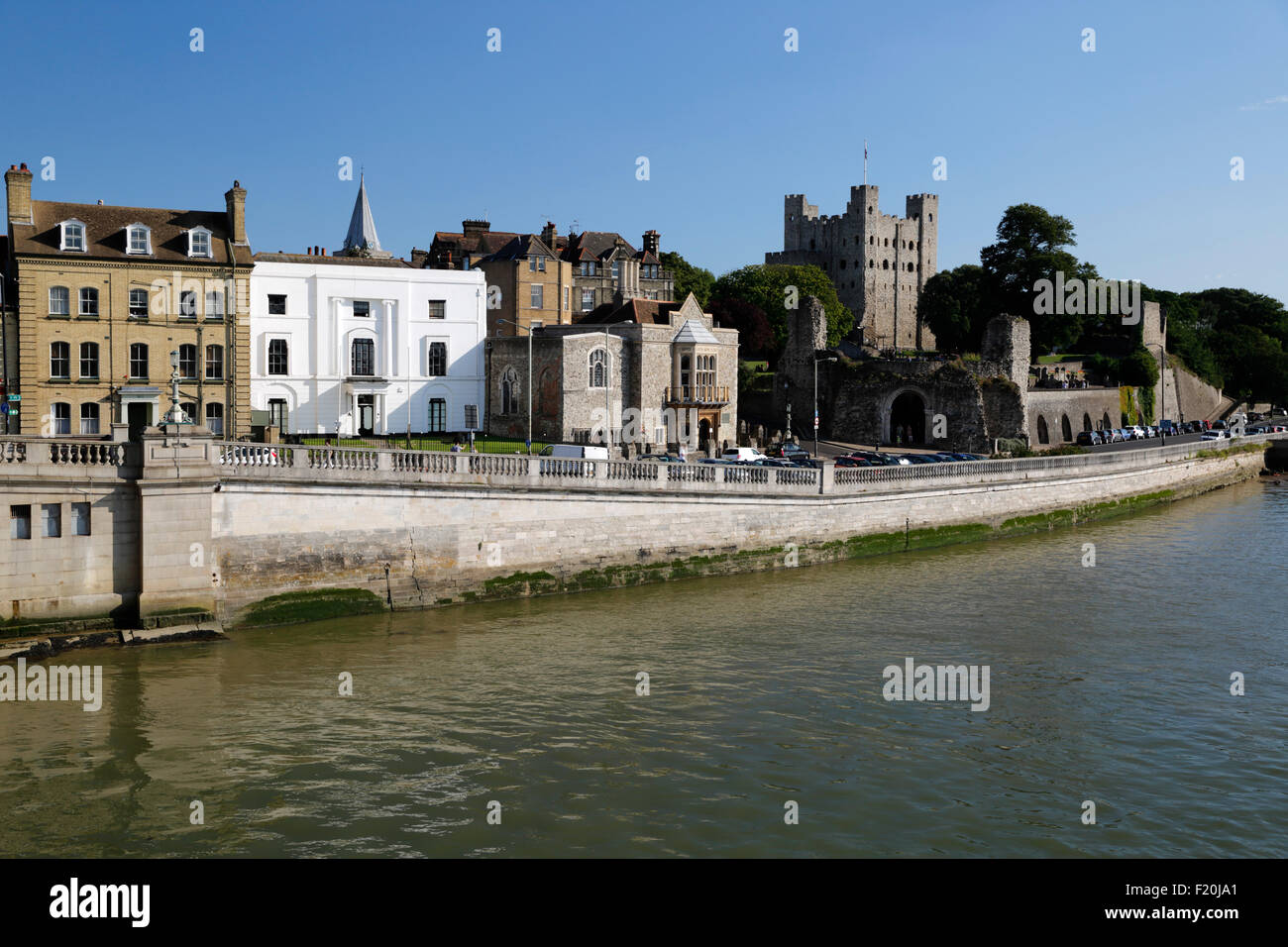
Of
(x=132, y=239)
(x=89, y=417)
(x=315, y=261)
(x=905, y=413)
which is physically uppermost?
(x=315, y=261)

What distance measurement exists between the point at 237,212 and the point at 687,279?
55.2m

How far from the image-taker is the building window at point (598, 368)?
53031mm

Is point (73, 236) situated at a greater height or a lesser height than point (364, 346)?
greater

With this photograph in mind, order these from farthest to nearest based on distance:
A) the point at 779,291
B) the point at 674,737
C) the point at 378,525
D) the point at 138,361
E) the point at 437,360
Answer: the point at 779,291 → the point at 437,360 → the point at 138,361 → the point at 378,525 → the point at 674,737

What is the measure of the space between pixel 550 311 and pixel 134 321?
2687 centimetres

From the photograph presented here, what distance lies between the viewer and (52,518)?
22188 millimetres

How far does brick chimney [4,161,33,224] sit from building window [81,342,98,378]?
457 cm

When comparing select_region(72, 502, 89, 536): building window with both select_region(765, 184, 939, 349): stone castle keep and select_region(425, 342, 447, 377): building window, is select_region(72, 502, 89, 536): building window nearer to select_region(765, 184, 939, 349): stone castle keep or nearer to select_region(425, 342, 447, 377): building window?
select_region(425, 342, 447, 377): building window

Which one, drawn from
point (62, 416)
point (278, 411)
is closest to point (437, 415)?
point (278, 411)

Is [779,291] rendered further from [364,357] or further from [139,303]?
[139,303]

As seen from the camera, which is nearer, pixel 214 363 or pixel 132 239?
pixel 132 239

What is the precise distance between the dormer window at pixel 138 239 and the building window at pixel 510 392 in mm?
18051

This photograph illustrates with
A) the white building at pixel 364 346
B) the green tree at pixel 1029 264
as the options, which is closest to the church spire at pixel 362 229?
the white building at pixel 364 346
